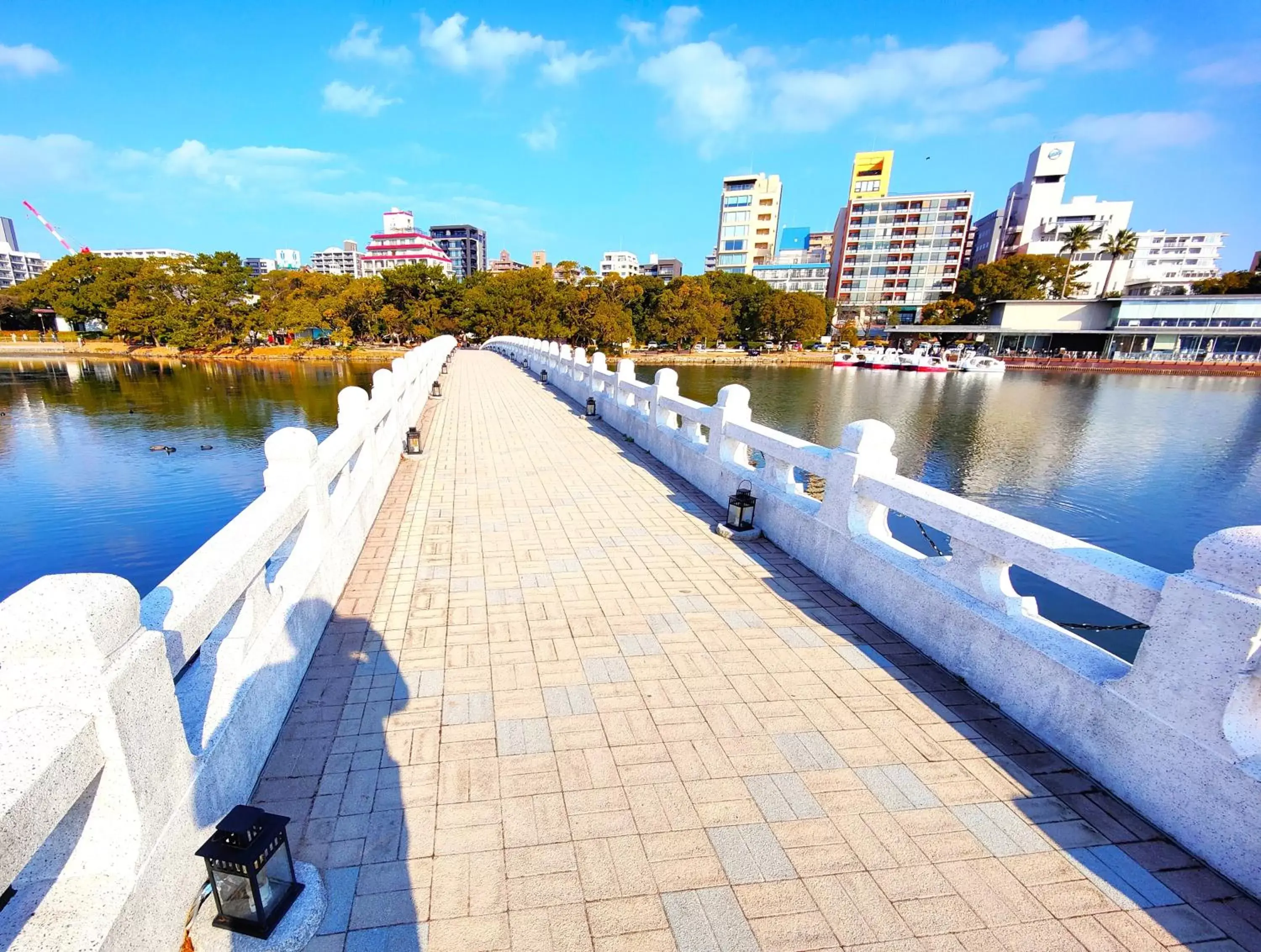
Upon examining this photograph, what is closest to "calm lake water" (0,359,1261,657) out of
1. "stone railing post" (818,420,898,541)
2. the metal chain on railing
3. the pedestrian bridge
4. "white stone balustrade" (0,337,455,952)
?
the metal chain on railing

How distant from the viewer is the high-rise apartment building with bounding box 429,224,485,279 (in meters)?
151

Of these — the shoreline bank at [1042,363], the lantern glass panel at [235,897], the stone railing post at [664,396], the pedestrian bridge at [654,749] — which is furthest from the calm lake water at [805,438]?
the shoreline bank at [1042,363]

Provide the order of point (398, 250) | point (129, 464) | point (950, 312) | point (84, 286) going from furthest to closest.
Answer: point (398, 250), point (950, 312), point (84, 286), point (129, 464)

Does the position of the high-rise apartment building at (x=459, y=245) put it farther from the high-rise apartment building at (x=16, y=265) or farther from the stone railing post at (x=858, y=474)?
the stone railing post at (x=858, y=474)

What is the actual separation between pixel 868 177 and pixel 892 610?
111 meters

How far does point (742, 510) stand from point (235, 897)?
5.71 m

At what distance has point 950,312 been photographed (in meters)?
81.8

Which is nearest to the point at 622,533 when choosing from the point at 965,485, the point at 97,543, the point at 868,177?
the point at 97,543

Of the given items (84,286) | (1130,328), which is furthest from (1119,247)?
(84,286)

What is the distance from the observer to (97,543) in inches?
566

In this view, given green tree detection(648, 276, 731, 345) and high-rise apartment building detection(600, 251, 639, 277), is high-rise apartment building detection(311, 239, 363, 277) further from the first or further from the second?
green tree detection(648, 276, 731, 345)

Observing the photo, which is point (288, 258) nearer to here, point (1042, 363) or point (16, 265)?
point (16, 265)

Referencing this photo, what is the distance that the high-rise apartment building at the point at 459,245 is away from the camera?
150750mm

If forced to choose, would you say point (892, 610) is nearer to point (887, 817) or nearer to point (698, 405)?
point (887, 817)
